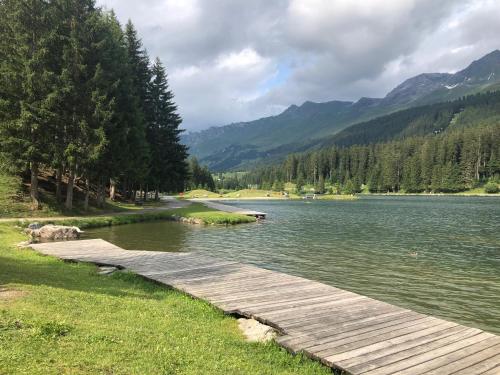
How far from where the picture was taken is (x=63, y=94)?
40938 mm

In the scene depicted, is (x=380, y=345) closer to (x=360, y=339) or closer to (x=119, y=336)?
(x=360, y=339)

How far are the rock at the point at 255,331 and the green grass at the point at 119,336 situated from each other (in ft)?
0.84

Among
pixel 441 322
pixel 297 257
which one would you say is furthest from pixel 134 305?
pixel 297 257

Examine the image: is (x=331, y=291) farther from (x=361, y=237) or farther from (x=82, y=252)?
(x=361, y=237)

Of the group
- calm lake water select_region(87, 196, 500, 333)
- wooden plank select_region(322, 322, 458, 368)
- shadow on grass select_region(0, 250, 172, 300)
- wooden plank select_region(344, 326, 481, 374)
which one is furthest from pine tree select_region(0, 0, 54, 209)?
wooden plank select_region(344, 326, 481, 374)

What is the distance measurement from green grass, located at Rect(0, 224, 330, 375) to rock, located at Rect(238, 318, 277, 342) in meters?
0.26

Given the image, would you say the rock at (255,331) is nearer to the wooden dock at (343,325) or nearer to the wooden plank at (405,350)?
the wooden dock at (343,325)

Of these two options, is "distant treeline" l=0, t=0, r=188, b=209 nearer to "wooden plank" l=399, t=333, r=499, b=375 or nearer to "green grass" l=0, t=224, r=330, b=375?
"green grass" l=0, t=224, r=330, b=375

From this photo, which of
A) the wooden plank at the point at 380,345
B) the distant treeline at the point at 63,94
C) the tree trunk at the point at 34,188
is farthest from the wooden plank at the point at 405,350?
the tree trunk at the point at 34,188

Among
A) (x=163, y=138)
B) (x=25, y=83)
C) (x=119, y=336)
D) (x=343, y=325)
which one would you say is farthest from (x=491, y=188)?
(x=119, y=336)

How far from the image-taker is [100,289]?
46.0 feet

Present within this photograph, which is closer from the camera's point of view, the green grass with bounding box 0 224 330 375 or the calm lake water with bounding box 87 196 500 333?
the green grass with bounding box 0 224 330 375

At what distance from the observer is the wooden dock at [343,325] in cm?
863

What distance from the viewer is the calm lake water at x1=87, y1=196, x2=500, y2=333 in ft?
56.1
